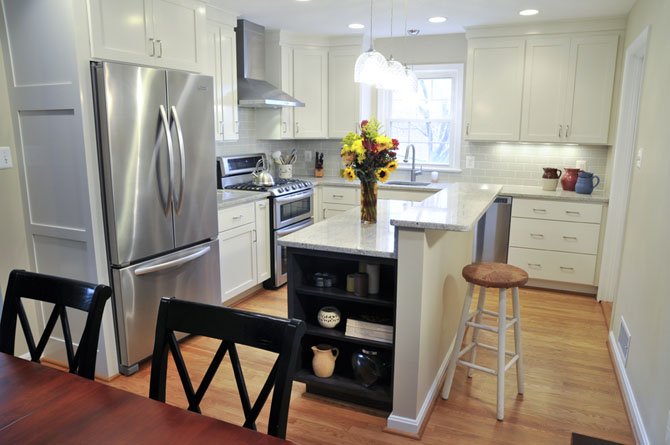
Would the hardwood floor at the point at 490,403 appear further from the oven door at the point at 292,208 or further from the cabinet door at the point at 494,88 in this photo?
the cabinet door at the point at 494,88

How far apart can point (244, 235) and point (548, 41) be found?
3246mm

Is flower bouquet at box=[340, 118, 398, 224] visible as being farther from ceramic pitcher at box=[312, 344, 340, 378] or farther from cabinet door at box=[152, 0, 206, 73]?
cabinet door at box=[152, 0, 206, 73]

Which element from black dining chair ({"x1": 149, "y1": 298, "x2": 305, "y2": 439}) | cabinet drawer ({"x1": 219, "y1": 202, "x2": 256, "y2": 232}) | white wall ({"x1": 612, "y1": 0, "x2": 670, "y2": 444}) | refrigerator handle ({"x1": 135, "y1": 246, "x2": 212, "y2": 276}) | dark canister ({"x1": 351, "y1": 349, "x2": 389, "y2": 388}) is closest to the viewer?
black dining chair ({"x1": 149, "y1": 298, "x2": 305, "y2": 439})

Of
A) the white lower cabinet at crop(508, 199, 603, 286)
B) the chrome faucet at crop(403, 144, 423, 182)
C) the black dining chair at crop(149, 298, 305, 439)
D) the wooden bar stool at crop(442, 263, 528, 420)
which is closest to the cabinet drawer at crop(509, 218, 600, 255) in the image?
the white lower cabinet at crop(508, 199, 603, 286)

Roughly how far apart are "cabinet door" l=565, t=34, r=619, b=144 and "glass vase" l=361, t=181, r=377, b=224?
2600mm

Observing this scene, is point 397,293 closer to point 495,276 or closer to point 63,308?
point 495,276

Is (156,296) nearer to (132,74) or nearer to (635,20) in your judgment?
(132,74)

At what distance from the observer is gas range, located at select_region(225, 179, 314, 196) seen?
423cm

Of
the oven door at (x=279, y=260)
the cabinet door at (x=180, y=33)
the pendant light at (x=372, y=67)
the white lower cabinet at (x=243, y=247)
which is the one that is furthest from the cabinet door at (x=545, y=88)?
the cabinet door at (x=180, y=33)

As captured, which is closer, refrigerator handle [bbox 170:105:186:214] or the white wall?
the white wall

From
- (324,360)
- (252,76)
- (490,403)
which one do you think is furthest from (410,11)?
(490,403)

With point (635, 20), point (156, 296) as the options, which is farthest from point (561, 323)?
point (156, 296)

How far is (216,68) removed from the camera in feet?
13.3

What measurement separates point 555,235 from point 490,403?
2218mm
